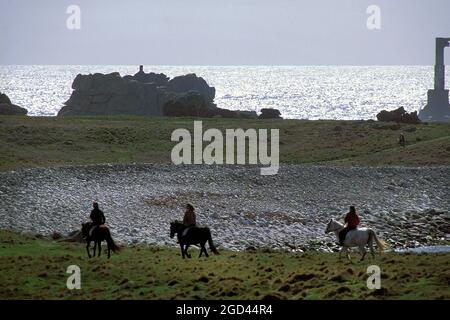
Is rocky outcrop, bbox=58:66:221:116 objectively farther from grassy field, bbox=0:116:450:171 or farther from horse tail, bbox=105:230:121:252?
horse tail, bbox=105:230:121:252

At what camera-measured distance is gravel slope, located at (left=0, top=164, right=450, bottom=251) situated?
145 feet

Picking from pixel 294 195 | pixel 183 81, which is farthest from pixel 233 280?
pixel 183 81

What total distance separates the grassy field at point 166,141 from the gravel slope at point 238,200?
28.3 feet

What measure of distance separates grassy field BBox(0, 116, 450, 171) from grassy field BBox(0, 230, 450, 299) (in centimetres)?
2882

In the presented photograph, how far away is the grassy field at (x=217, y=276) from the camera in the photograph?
26625 millimetres

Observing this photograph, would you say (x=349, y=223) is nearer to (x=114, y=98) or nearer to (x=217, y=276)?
(x=217, y=276)

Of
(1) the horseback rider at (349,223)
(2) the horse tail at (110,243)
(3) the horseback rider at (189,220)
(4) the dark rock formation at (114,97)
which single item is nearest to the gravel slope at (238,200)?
(2) the horse tail at (110,243)

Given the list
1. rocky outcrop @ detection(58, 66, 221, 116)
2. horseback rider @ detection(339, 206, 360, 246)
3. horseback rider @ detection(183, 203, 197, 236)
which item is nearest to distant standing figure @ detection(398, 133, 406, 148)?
horseback rider @ detection(339, 206, 360, 246)

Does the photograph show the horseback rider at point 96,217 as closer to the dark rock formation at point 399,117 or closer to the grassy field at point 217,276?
the grassy field at point 217,276

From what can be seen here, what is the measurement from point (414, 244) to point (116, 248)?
692 inches

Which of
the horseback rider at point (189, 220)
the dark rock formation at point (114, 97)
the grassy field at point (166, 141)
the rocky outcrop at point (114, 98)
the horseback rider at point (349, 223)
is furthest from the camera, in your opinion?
the rocky outcrop at point (114, 98)

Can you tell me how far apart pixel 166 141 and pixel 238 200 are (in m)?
29.7
